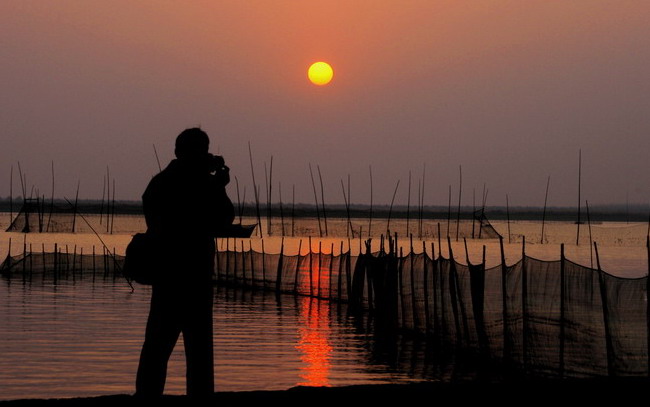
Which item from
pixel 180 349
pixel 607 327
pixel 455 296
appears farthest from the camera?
pixel 180 349

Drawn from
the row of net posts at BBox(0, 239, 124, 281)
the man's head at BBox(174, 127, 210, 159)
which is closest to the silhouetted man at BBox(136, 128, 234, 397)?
the man's head at BBox(174, 127, 210, 159)

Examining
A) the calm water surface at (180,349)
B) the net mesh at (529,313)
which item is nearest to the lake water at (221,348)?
the calm water surface at (180,349)

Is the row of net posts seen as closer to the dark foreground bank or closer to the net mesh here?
the net mesh

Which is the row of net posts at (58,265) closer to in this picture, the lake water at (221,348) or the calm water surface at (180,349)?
Result: the lake water at (221,348)

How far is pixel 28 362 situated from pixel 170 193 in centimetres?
834

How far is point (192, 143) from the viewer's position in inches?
235

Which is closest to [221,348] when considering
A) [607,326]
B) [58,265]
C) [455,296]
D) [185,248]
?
[455,296]

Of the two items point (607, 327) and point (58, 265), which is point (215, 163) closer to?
point (607, 327)

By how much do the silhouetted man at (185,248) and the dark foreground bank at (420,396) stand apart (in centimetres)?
22

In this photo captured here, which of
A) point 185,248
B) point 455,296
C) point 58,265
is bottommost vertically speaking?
point 58,265

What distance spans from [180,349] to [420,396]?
9281 mm

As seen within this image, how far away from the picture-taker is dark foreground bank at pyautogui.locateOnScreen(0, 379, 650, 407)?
616cm

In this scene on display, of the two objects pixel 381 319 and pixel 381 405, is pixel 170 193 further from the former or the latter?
pixel 381 319

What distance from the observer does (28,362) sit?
13484mm
